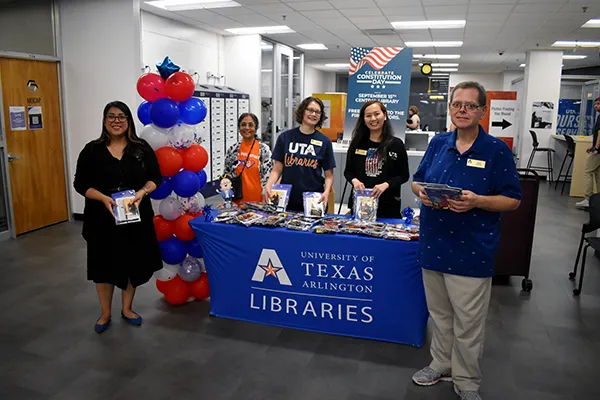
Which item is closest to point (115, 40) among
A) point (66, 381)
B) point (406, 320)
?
point (66, 381)

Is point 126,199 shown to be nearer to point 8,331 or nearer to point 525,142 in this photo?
point 8,331

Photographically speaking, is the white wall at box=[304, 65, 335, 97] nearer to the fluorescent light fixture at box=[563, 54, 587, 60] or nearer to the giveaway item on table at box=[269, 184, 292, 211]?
the fluorescent light fixture at box=[563, 54, 587, 60]

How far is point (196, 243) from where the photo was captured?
12.1 feet

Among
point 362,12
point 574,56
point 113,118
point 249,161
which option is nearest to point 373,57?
point 362,12

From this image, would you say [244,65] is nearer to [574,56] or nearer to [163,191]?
[163,191]

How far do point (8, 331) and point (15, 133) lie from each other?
3.27 meters

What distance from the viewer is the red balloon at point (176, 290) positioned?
3.77m

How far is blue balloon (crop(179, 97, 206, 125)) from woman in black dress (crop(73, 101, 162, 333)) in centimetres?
39

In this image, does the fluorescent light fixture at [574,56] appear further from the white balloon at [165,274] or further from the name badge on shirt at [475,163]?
the white balloon at [165,274]

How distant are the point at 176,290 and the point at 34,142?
141 inches

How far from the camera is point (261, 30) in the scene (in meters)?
9.20

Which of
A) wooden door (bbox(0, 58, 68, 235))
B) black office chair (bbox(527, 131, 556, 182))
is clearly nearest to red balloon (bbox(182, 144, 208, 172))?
wooden door (bbox(0, 58, 68, 235))

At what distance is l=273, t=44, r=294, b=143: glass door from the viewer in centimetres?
1063

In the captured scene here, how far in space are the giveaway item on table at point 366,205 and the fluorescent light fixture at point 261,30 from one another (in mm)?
6358
